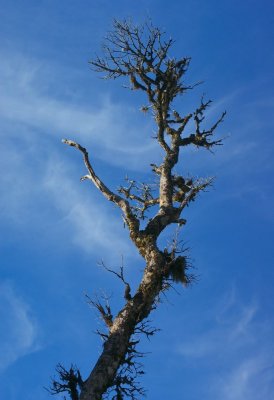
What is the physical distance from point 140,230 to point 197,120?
6.35m

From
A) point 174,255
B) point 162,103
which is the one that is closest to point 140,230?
point 174,255

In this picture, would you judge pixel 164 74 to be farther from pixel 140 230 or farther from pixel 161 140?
pixel 140 230

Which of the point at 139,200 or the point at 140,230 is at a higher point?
the point at 139,200

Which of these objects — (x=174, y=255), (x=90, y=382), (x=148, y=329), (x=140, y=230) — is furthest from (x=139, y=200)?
(x=90, y=382)

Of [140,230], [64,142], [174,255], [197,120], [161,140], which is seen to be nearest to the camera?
[174,255]

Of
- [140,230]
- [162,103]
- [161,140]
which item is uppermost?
[162,103]

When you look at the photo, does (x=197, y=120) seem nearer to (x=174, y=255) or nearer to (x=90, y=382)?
(x=174, y=255)

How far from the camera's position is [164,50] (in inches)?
636

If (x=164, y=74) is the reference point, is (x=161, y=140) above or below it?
below

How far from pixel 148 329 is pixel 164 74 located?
903 centimetres

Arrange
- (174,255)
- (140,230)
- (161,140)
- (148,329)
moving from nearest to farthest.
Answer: (148,329)
(174,255)
(140,230)
(161,140)

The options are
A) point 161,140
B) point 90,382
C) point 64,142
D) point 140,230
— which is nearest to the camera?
point 90,382

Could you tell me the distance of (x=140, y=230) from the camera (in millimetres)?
11391

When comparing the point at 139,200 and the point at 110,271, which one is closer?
the point at 110,271
